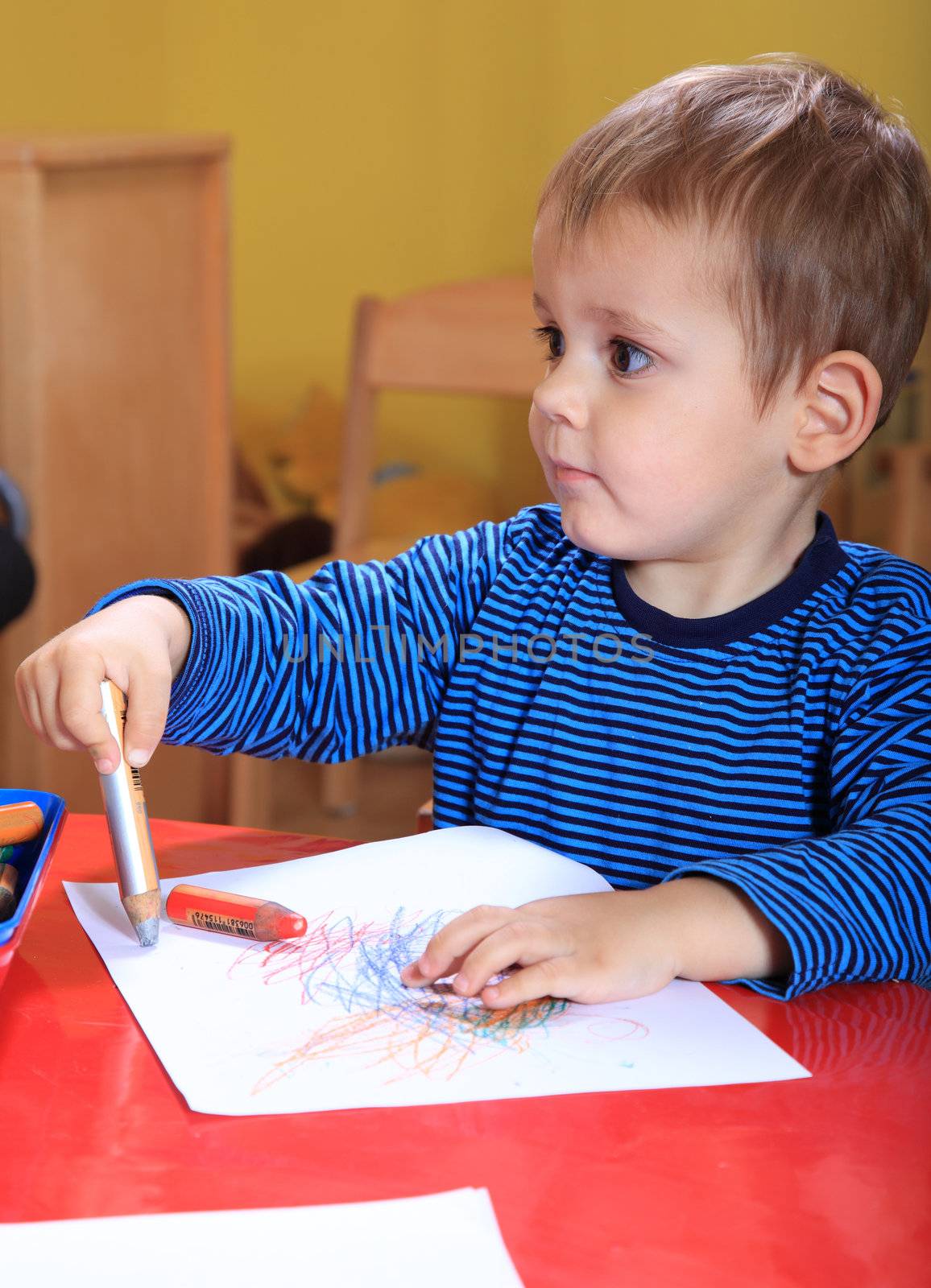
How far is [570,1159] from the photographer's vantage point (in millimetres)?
385

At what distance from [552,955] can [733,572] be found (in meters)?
0.30

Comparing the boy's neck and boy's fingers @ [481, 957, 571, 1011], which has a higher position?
the boy's neck

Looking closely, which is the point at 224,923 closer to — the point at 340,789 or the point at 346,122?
the point at 340,789

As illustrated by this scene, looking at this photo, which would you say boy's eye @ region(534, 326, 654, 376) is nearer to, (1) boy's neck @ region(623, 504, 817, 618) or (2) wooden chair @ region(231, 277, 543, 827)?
(1) boy's neck @ region(623, 504, 817, 618)

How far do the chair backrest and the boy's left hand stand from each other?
125cm

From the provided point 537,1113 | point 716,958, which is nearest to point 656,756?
point 716,958

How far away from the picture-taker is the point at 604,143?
0.67 metres

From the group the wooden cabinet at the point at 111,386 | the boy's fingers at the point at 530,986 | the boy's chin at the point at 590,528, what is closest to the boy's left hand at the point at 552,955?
the boy's fingers at the point at 530,986

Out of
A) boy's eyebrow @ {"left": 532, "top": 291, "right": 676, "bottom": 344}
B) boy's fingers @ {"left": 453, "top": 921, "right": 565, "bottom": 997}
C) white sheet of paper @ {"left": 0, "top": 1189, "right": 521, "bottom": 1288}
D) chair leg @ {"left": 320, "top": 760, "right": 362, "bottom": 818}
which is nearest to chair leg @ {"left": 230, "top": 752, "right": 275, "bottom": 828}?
chair leg @ {"left": 320, "top": 760, "right": 362, "bottom": 818}

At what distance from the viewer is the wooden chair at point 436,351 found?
67.6 inches

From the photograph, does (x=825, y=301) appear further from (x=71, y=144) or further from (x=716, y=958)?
(x=71, y=144)

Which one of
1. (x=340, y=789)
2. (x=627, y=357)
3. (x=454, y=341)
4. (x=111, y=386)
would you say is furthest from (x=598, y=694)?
(x=340, y=789)

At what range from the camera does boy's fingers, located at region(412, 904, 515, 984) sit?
484mm

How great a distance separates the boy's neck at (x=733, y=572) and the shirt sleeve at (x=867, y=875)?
4.8 inches
